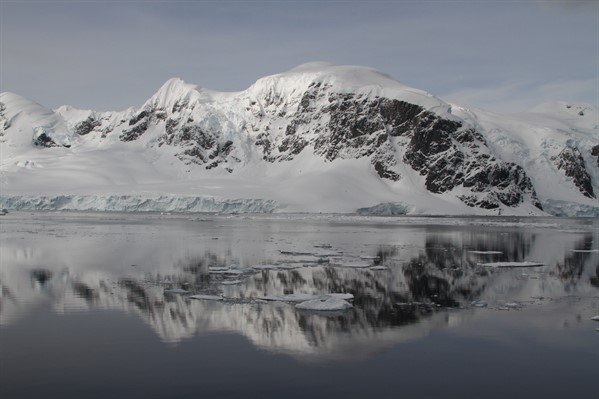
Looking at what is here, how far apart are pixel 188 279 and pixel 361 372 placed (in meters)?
13.2

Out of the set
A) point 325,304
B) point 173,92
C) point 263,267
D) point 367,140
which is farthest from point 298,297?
point 173,92

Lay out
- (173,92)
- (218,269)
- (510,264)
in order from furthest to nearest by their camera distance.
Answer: (173,92), (510,264), (218,269)

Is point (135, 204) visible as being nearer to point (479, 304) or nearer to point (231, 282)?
point (231, 282)

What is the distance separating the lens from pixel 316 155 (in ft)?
521

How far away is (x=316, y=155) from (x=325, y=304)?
141175 mm

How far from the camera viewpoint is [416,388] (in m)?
11.7

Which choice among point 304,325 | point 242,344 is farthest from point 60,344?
point 304,325

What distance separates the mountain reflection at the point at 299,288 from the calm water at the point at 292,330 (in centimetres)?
8

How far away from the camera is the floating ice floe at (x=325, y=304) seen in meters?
18.4

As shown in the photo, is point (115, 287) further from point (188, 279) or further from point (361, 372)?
point (361, 372)

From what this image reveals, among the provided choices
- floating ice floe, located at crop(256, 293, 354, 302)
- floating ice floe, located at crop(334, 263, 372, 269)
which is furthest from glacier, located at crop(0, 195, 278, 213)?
→ floating ice floe, located at crop(256, 293, 354, 302)

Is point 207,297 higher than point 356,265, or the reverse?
point 207,297

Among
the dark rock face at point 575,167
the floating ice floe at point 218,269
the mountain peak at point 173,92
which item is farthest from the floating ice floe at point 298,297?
the mountain peak at point 173,92

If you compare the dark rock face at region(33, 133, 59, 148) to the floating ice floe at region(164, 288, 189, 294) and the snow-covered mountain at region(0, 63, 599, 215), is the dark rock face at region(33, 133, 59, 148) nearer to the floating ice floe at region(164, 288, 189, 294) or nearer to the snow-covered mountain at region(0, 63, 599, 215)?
the snow-covered mountain at region(0, 63, 599, 215)
